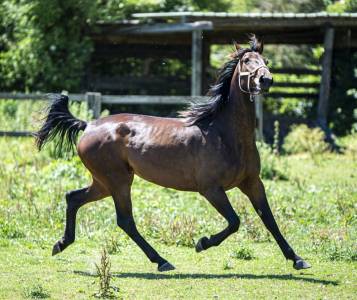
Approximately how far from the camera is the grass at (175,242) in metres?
7.56

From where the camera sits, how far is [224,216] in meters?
Result: 8.30

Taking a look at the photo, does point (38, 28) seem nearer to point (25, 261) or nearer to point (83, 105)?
point (83, 105)

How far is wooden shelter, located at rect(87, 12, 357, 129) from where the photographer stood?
63.3 feet

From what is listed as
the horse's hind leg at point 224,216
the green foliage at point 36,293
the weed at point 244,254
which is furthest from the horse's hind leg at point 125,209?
the green foliage at point 36,293

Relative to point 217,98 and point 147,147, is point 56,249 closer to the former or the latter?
point 147,147

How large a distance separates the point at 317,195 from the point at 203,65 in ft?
34.5

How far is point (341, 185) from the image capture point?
45.8 feet

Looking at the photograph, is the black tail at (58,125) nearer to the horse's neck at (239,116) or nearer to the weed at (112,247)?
the weed at (112,247)

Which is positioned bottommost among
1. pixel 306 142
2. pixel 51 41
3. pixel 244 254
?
pixel 306 142

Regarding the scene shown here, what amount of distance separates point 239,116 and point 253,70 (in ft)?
1.78

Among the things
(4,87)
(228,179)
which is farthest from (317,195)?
(4,87)

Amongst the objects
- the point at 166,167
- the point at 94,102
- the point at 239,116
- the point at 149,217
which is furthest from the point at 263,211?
the point at 94,102

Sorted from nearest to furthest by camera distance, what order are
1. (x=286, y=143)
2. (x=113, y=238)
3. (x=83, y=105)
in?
(x=113, y=238)
(x=83, y=105)
(x=286, y=143)

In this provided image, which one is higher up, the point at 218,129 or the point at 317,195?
the point at 218,129
